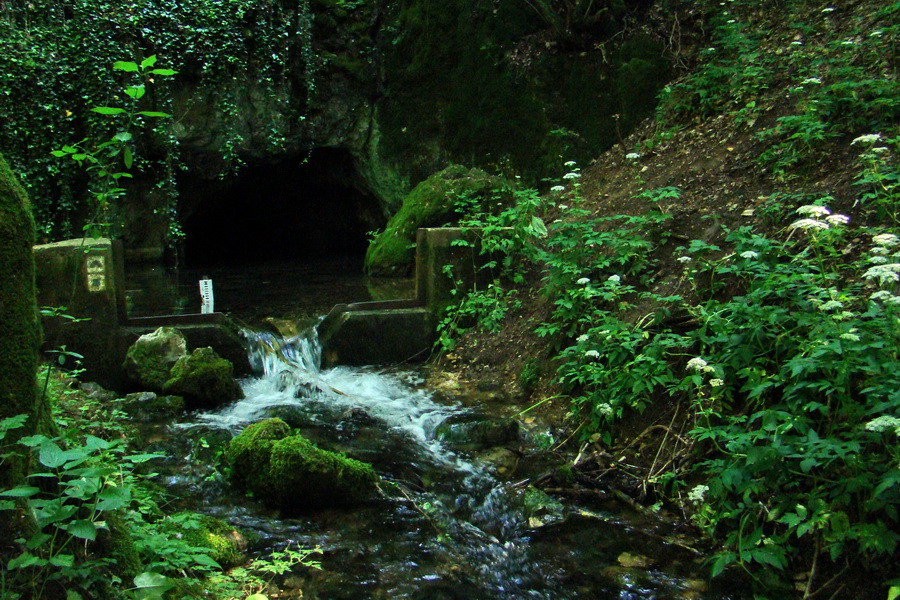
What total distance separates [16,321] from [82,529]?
740mm

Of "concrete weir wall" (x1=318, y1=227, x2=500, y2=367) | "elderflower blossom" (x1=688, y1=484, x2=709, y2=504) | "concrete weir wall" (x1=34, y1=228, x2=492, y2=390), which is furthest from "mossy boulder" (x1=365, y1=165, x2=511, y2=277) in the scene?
"elderflower blossom" (x1=688, y1=484, x2=709, y2=504)

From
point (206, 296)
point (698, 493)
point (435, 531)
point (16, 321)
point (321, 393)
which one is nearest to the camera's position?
point (16, 321)

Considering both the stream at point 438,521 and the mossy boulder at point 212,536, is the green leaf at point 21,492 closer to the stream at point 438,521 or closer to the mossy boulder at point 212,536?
the mossy boulder at point 212,536

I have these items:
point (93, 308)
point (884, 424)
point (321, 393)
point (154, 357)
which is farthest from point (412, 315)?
point (884, 424)

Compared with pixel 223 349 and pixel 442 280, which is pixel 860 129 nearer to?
pixel 442 280

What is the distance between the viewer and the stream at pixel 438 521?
316cm

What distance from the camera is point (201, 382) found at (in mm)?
5434

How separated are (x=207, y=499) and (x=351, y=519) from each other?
3.00 feet

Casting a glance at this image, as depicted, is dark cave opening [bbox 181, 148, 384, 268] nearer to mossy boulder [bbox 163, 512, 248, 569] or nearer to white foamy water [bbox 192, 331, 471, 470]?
white foamy water [bbox 192, 331, 471, 470]

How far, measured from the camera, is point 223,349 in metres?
6.21

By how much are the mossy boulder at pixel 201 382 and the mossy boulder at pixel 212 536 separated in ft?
7.45

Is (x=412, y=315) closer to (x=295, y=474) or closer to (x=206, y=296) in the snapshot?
(x=206, y=296)

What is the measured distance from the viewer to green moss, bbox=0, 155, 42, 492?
2068 millimetres

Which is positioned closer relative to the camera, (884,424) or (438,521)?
(884,424)
